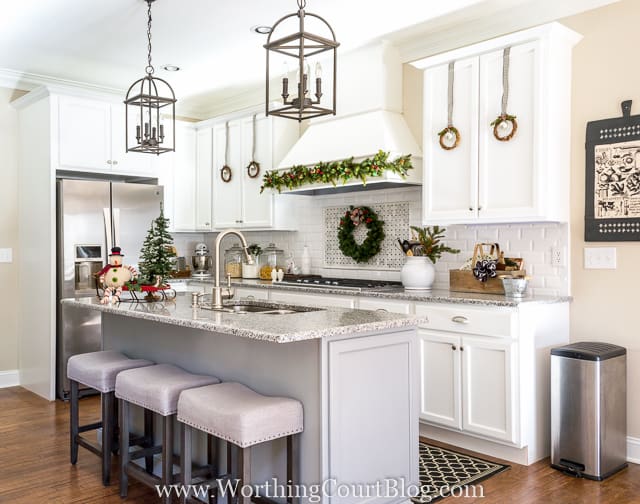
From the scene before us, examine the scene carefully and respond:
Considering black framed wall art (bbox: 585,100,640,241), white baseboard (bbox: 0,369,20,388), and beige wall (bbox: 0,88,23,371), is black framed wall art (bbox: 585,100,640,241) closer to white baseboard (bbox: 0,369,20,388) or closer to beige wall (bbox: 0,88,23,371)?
beige wall (bbox: 0,88,23,371)

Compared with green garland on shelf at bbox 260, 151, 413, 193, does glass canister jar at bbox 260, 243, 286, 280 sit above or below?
below

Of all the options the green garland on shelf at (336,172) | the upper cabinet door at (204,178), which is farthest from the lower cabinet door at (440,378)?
the upper cabinet door at (204,178)

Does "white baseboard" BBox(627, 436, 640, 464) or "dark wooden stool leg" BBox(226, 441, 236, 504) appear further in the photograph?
"white baseboard" BBox(627, 436, 640, 464)

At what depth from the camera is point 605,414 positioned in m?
3.26

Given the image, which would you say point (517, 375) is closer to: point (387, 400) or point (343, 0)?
point (387, 400)

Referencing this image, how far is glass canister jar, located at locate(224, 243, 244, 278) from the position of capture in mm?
5977

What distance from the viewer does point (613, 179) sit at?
3.56 metres

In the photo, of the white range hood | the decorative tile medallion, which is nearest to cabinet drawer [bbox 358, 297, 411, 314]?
the decorative tile medallion

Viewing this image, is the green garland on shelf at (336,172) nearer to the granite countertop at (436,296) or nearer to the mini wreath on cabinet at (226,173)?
the mini wreath on cabinet at (226,173)

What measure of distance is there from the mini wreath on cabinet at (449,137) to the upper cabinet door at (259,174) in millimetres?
1902

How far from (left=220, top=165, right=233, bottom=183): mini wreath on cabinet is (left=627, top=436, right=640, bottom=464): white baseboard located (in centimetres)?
399

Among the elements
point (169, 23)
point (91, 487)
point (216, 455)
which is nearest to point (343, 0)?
point (169, 23)

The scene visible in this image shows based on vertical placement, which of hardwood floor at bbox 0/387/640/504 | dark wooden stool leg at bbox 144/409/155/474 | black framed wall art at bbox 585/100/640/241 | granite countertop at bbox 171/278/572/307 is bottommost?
hardwood floor at bbox 0/387/640/504

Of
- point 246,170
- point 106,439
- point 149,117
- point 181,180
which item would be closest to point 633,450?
point 106,439
